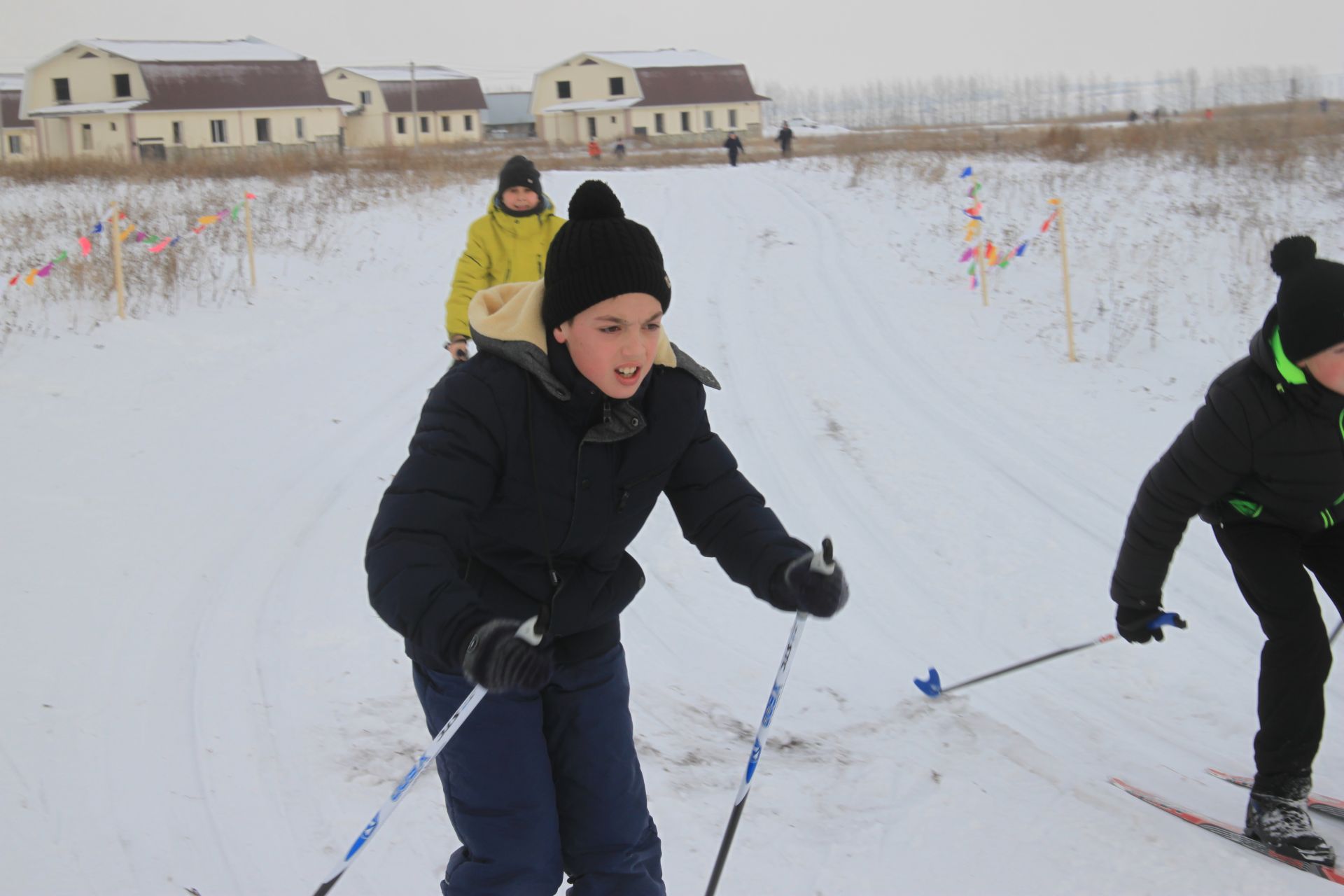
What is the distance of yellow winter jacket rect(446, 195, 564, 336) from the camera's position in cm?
658

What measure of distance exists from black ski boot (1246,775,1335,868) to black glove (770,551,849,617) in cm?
180

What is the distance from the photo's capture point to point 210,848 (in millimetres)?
3209

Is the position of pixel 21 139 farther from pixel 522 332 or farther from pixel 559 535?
pixel 559 535

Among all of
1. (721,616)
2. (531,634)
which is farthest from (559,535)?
(721,616)

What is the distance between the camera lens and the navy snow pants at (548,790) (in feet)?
7.62

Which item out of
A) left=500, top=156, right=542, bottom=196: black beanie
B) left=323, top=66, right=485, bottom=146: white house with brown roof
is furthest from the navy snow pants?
left=323, top=66, right=485, bottom=146: white house with brown roof

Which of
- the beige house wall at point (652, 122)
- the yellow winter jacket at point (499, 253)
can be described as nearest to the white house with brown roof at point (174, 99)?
the beige house wall at point (652, 122)

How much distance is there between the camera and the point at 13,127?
58969 mm

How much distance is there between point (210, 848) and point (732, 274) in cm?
1171

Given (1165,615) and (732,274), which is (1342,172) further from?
(1165,615)

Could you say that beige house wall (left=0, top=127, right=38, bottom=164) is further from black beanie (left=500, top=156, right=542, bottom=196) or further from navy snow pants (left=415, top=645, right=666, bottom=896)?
navy snow pants (left=415, top=645, right=666, bottom=896)

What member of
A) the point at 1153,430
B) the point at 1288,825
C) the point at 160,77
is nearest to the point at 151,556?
the point at 1288,825

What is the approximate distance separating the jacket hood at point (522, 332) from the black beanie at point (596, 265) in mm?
42

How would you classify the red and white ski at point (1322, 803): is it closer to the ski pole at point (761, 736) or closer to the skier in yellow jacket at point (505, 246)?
the ski pole at point (761, 736)
